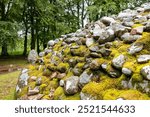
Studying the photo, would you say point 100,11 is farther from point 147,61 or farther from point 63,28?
point 147,61

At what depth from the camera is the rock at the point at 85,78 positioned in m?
8.87

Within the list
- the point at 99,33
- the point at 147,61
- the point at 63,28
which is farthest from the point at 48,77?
the point at 63,28

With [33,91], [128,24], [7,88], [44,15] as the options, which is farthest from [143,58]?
[44,15]

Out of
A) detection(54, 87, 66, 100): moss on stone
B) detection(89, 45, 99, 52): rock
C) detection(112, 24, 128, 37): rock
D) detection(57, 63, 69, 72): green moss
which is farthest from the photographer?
detection(57, 63, 69, 72): green moss

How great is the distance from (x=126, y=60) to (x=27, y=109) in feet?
11.0

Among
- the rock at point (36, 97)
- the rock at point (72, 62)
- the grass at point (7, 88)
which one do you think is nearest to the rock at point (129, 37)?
the rock at point (72, 62)

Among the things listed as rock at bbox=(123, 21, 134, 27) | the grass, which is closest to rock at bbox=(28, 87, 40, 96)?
the grass

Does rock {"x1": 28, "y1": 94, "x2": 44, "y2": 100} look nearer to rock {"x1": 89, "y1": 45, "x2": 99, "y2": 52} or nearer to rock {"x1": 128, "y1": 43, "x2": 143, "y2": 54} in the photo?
rock {"x1": 89, "y1": 45, "x2": 99, "y2": 52}

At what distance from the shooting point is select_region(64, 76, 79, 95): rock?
350 inches

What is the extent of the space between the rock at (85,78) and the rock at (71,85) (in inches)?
5.9

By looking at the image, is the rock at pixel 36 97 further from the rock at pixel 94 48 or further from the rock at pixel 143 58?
the rock at pixel 143 58

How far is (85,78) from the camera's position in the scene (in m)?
8.95

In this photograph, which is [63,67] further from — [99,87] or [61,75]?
[99,87]

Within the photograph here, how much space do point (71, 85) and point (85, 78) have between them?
1.46ft
